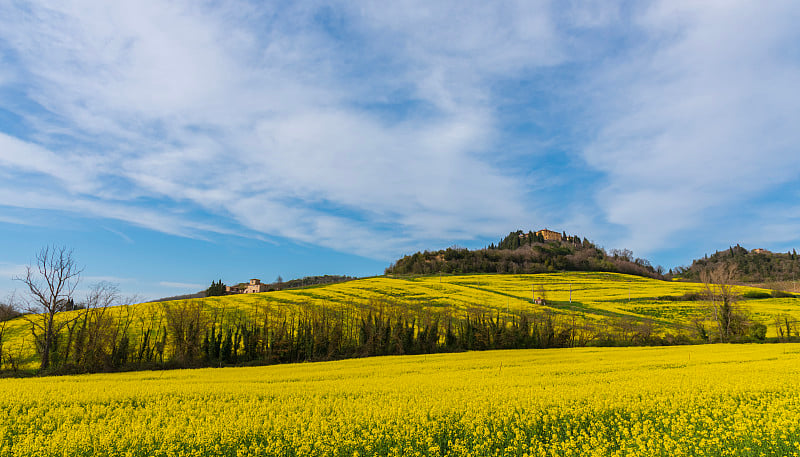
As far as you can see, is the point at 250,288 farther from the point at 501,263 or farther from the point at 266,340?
the point at 266,340

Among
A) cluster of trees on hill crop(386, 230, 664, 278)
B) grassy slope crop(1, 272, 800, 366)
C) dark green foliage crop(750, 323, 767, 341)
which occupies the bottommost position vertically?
dark green foliage crop(750, 323, 767, 341)

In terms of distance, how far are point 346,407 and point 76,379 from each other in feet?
67.9

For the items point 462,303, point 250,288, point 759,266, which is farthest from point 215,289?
point 759,266

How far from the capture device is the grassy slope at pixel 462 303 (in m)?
51.3

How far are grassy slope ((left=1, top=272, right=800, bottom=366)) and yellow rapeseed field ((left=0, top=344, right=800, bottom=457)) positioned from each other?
97.6 ft

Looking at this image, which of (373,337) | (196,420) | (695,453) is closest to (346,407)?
(196,420)

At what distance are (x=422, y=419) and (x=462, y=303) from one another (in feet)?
184

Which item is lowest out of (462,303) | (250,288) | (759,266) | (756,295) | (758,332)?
(758,332)

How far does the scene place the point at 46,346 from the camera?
28578 mm

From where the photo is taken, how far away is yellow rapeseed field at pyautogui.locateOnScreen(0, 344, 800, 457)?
8773 mm

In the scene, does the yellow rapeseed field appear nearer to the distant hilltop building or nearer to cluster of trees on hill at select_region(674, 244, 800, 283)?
the distant hilltop building

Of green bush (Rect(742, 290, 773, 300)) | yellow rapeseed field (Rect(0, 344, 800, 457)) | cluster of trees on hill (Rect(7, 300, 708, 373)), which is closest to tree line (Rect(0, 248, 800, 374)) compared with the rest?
cluster of trees on hill (Rect(7, 300, 708, 373))

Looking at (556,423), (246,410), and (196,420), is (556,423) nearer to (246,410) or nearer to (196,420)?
(246,410)

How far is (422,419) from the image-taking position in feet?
33.0
